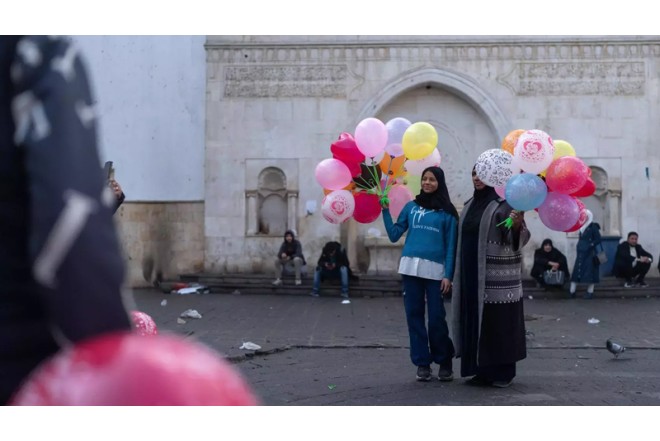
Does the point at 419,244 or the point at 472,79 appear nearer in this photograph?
the point at 419,244

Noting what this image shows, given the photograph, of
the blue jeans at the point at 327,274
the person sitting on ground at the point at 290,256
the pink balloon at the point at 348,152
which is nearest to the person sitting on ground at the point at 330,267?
the blue jeans at the point at 327,274

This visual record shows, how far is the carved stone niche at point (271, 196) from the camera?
1542 cm

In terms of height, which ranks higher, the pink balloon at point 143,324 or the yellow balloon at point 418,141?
the yellow balloon at point 418,141

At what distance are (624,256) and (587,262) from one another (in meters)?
1.22

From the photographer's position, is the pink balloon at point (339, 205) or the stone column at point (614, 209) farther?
the stone column at point (614, 209)

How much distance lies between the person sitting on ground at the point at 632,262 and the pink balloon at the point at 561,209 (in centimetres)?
960

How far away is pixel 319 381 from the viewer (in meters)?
5.70

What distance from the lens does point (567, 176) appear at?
5055 millimetres

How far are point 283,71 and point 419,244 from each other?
1041 cm

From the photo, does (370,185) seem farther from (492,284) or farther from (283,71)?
(283,71)

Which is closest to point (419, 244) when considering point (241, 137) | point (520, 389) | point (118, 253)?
point (520, 389)

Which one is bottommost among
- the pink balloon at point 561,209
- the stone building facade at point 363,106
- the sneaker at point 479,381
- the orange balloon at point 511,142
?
the sneaker at point 479,381

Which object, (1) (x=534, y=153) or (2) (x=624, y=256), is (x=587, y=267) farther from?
(1) (x=534, y=153)

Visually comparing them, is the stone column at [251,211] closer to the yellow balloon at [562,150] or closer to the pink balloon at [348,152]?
the pink balloon at [348,152]
